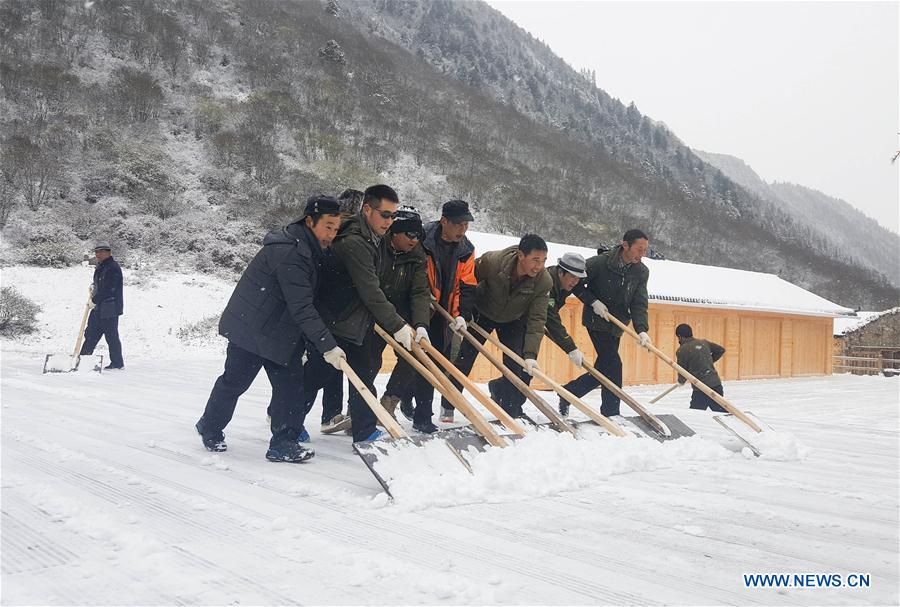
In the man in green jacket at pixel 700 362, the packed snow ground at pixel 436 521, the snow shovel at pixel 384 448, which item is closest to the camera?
the packed snow ground at pixel 436 521

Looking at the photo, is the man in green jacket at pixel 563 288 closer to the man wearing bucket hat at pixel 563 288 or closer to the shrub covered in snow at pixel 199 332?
the man wearing bucket hat at pixel 563 288

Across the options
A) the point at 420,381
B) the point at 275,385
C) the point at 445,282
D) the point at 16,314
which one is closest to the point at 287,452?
the point at 275,385

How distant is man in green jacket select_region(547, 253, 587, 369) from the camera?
5.48 metres

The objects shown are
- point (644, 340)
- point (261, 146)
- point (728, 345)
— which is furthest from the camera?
point (261, 146)

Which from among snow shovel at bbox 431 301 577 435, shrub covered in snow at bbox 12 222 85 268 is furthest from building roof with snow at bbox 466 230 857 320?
shrub covered in snow at bbox 12 222 85 268

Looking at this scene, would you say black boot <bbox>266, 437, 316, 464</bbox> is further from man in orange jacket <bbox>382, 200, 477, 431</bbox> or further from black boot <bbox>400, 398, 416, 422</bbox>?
black boot <bbox>400, 398, 416, 422</bbox>

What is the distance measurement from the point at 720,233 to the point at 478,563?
57.3 meters

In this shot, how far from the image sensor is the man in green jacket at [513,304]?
480 cm

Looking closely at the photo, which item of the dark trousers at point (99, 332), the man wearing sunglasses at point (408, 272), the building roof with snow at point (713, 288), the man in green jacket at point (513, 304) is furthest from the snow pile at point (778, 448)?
the dark trousers at point (99, 332)

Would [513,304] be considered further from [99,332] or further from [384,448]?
[99,332]

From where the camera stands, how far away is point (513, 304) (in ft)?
16.4

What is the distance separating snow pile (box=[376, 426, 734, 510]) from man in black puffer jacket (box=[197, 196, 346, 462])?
79 centimetres

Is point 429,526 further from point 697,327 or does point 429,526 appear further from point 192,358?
point 697,327

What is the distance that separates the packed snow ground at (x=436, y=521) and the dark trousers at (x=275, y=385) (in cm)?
26
